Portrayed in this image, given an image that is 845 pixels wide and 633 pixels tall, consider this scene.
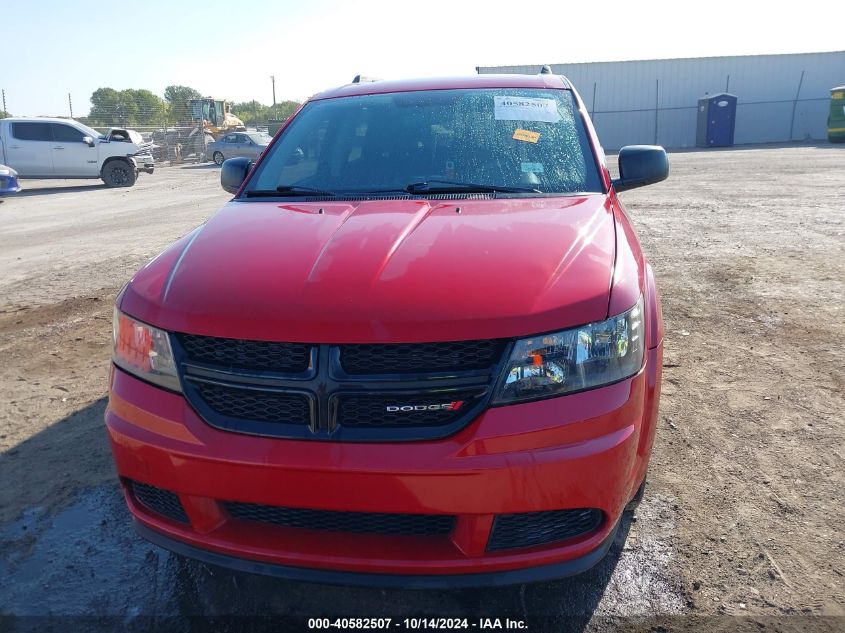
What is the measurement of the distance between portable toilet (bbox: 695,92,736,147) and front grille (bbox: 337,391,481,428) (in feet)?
115

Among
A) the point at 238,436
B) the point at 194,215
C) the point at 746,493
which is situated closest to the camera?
the point at 238,436

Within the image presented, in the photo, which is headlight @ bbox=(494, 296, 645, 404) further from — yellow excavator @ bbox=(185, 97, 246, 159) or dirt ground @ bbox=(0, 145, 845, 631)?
yellow excavator @ bbox=(185, 97, 246, 159)

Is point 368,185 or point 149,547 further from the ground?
point 368,185

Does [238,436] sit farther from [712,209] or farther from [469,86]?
[712,209]

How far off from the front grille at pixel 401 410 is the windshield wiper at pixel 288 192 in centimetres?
132

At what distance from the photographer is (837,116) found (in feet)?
97.5

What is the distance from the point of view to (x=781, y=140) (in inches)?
1363

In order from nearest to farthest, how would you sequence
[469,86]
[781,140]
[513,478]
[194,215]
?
[513,478] < [469,86] < [194,215] < [781,140]

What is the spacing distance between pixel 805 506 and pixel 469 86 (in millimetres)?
2530

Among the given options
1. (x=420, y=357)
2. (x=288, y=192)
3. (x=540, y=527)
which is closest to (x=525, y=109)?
(x=288, y=192)

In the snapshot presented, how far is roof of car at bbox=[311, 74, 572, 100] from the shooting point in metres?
3.53

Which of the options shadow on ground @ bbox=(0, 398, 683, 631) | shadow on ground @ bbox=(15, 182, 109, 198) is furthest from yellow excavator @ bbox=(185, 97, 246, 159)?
shadow on ground @ bbox=(0, 398, 683, 631)

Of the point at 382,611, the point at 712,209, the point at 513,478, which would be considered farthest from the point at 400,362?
the point at 712,209

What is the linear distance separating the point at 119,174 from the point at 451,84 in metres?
19.0
